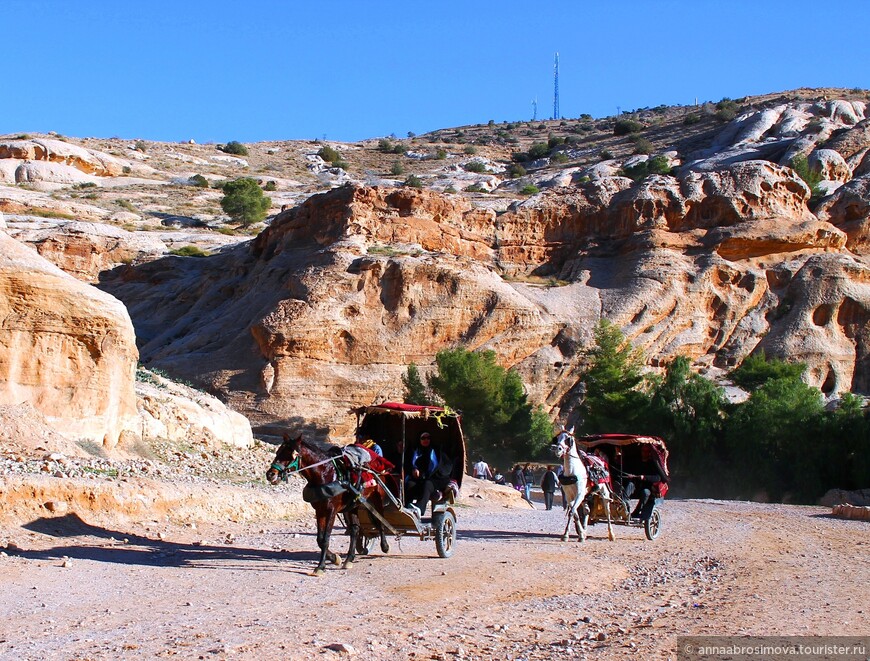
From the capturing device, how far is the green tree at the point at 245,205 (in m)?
62.5

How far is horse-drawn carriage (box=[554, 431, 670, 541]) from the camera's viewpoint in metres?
14.1

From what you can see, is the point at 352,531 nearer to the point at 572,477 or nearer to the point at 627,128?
the point at 572,477

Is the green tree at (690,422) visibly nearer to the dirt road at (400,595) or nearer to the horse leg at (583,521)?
the dirt road at (400,595)

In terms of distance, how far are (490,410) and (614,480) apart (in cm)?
1776

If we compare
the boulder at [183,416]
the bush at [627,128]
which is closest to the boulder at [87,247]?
the boulder at [183,416]

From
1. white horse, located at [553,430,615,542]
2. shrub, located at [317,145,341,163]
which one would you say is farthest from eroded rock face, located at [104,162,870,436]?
shrub, located at [317,145,341,163]

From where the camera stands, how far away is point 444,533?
11.9 metres

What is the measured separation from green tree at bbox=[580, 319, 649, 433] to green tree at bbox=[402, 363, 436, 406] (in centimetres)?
637

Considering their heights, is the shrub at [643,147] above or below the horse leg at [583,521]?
above

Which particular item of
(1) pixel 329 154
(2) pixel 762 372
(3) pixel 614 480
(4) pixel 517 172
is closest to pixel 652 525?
(3) pixel 614 480

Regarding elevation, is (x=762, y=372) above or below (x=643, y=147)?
below

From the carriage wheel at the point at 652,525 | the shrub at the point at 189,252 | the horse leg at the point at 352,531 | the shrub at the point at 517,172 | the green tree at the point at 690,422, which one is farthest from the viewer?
the shrub at the point at 517,172

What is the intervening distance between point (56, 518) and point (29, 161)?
67.7 meters

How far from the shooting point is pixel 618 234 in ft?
148
